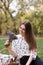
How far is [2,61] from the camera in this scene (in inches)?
91.3

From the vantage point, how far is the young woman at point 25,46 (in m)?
2.29

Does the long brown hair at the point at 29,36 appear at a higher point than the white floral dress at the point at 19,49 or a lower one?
higher

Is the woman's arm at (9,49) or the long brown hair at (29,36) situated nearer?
the woman's arm at (9,49)

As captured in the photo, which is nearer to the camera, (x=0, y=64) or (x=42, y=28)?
(x=0, y=64)

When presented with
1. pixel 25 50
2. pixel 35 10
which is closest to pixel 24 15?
pixel 35 10

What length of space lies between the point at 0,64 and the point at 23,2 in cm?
360

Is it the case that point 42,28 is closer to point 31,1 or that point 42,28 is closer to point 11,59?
Result: point 31,1

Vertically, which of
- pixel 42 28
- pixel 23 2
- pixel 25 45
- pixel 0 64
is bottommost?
pixel 42 28

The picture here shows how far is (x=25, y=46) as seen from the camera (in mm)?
2307

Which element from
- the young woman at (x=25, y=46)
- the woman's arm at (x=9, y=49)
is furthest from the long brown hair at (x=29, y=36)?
the woman's arm at (x=9, y=49)

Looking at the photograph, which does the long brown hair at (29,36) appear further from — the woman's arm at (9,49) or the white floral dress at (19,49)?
the woman's arm at (9,49)

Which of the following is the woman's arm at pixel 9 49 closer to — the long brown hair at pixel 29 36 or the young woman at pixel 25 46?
the young woman at pixel 25 46

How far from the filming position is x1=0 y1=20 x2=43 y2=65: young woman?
229cm

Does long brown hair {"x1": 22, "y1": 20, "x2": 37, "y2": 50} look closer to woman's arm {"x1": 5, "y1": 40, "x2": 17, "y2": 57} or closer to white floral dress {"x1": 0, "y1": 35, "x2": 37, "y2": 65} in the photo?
white floral dress {"x1": 0, "y1": 35, "x2": 37, "y2": 65}
